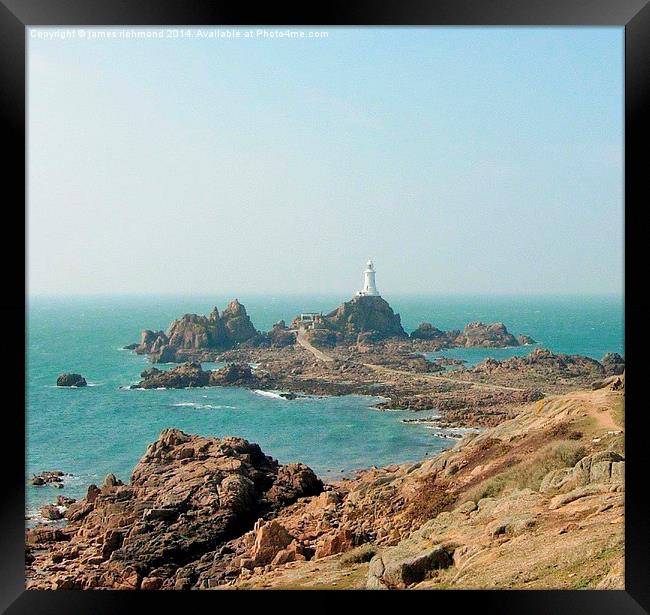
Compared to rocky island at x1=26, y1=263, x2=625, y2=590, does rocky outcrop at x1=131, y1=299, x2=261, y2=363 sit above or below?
above

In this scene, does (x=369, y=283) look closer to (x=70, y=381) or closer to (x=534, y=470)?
(x=534, y=470)

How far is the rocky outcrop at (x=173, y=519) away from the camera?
5.58 metres

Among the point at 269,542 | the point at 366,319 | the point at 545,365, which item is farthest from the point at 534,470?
the point at 269,542

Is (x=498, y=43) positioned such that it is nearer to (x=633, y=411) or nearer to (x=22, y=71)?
(x=633, y=411)

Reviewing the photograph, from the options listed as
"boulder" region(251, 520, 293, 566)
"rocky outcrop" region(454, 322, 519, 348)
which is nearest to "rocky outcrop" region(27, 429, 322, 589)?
"boulder" region(251, 520, 293, 566)

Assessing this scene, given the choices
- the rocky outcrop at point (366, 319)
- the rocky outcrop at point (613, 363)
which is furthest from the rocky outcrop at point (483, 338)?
the rocky outcrop at point (613, 363)

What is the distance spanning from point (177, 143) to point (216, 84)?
671 millimetres

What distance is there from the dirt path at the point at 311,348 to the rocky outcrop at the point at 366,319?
0.84ft

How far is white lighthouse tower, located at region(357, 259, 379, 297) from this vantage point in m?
6.25

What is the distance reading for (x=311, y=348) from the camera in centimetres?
639

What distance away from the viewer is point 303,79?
622 centimetres

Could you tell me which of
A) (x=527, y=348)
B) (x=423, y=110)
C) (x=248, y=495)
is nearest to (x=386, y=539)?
(x=248, y=495)

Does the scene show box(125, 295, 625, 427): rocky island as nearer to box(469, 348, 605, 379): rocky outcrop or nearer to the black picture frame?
box(469, 348, 605, 379): rocky outcrop

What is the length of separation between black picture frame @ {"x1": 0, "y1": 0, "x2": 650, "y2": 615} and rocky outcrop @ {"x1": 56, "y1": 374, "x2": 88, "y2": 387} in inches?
63.3
